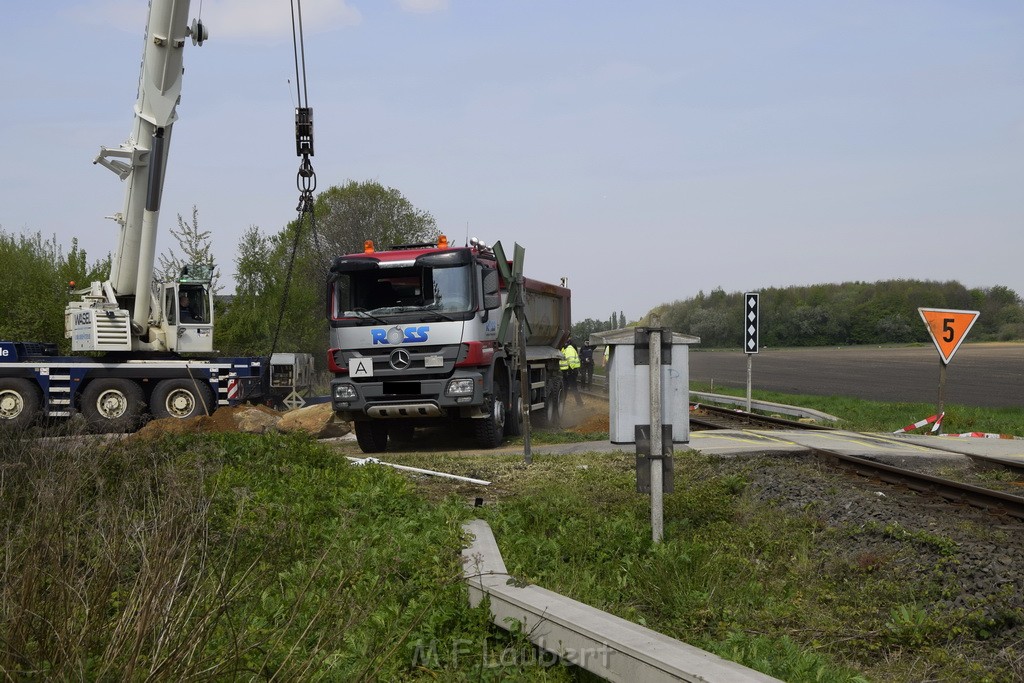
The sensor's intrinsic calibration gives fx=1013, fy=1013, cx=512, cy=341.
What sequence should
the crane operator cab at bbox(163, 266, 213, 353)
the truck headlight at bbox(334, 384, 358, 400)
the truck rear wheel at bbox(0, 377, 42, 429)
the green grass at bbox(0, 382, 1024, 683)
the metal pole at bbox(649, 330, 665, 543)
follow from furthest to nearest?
the crane operator cab at bbox(163, 266, 213, 353) → the truck rear wheel at bbox(0, 377, 42, 429) → the truck headlight at bbox(334, 384, 358, 400) → the metal pole at bbox(649, 330, 665, 543) → the green grass at bbox(0, 382, 1024, 683)

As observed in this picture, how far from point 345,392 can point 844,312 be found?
83.7 metres

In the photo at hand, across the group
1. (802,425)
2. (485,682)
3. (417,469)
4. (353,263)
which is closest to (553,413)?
(802,425)

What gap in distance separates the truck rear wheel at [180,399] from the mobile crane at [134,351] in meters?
0.02

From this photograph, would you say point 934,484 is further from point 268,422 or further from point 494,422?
point 268,422

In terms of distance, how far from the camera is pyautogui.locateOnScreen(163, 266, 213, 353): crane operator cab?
2225 cm

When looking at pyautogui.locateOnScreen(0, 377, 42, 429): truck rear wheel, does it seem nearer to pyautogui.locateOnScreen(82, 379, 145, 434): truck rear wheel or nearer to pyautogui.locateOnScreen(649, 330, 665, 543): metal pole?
pyautogui.locateOnScreen(82, 379, 145, 434): truck rear wheel

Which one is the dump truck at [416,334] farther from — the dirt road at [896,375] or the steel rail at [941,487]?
the dirt road at [896,375]

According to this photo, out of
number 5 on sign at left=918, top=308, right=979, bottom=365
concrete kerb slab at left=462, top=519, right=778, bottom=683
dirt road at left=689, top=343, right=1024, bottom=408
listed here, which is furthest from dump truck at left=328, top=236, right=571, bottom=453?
dirt road at left=689, top=343, right=1024, bottom=408

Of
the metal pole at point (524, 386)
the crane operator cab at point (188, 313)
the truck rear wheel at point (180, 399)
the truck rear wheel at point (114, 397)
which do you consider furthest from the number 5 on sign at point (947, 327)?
the truck rear wheel at point (114, 397)

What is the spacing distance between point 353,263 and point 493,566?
964 cm

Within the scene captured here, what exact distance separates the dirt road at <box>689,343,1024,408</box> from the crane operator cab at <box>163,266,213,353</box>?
792 inches

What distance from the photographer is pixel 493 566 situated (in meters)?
6.52

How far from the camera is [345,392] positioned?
15.3 metres

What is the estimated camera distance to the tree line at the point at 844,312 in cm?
8312
